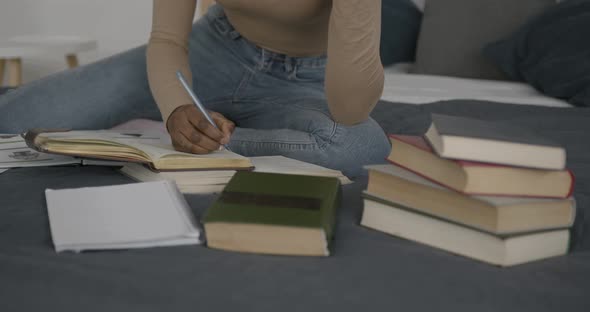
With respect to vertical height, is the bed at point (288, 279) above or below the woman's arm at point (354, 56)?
below

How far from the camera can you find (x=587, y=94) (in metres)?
1.74

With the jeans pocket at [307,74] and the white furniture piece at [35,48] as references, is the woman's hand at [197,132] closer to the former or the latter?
the jeans pocket at [307,74]

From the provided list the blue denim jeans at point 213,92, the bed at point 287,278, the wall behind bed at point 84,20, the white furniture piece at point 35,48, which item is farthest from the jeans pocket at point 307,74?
the wall behind bed at point 84,20

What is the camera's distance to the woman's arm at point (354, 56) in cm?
108

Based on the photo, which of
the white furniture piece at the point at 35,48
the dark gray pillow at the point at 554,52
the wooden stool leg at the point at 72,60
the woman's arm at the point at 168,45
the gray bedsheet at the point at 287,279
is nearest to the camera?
the gray bedsheet at the point at 287,279

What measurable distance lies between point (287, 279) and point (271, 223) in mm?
59

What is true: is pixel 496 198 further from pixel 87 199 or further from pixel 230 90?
pixel 230 90

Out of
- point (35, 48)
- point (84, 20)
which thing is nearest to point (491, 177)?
point (35, 48)

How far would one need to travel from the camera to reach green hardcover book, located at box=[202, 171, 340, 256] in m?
0.69

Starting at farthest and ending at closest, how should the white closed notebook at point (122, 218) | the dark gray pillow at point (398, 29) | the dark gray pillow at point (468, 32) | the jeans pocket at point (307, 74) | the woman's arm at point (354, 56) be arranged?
1. the dark gray pillow at point (398, 29)
2. the dark gray pillow at point (468, 32)
3. the jeans pocket at point (307, 74)
4. the woman's arm at point (354, 56)
5. the white closed notebook at point (122, 218)

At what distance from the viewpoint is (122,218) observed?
0.76 meters

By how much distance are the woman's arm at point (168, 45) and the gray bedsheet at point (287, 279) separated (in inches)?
21.6

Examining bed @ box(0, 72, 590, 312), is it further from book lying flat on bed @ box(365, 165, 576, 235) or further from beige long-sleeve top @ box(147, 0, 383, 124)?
beige long-sleeve top @ box(147, 0, 383, 124)

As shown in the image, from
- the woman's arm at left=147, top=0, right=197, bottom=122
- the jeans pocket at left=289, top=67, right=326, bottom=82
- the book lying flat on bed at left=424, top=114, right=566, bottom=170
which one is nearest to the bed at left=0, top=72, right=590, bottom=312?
the book lying flat on bed at left=424, top=114, right=566, bottom=170
